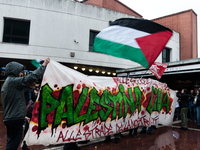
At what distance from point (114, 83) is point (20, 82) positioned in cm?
311

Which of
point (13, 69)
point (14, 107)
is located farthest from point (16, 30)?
point (14, 107)

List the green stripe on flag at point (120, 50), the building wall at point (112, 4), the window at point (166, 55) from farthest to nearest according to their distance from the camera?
the window at point (166, 55)
the building wall at point (112, 4)
the green stripe on flag at point (120, 50)

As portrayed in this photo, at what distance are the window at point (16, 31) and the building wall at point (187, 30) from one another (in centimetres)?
1924

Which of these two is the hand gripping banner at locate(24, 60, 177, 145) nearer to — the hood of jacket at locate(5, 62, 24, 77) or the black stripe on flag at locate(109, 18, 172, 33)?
the hood of jacket at locate(5, 62, 24, 77)

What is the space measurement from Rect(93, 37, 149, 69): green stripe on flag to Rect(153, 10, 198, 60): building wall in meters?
19.5

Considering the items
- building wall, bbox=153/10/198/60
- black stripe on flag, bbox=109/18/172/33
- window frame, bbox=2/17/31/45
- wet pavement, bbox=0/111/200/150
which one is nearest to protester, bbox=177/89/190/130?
wet pavement, bbox=0/111/200/150

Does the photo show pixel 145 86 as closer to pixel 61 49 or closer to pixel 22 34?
pixel 61 49

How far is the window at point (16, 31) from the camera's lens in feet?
42.7

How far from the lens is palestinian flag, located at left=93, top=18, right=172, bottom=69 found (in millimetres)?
4771

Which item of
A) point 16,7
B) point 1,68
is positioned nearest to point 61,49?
point 16,7

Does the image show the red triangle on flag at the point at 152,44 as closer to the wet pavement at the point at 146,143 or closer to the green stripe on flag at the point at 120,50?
the green stripe on flag at the point at 120,50

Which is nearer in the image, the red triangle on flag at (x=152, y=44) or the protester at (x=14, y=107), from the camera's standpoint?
the protester at (x=14, y=107)

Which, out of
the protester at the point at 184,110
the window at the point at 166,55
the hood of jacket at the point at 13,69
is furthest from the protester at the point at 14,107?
the window at the point at 166,55

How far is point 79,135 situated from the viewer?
13.5 feet
